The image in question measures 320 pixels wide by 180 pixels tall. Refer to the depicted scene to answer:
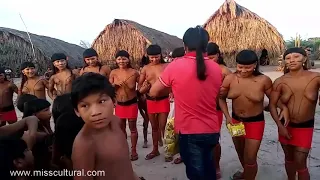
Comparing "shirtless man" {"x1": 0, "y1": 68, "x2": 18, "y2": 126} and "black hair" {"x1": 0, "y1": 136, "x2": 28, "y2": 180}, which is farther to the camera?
"shirtless man" {"x1": 0, "y1": 68, "x2": 18, "y2": 126}

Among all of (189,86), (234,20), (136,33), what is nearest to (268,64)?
(234,20)

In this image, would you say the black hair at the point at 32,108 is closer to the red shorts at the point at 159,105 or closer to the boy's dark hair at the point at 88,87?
the boy's dark hair at the point at 88,87

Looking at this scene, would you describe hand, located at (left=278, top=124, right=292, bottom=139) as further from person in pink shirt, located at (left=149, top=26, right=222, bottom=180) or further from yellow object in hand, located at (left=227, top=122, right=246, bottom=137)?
person in pink shirt, located at (left=149, top=26, right=222, bottom=180)

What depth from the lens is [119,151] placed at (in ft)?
5.97

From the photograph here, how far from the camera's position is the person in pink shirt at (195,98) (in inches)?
96.3

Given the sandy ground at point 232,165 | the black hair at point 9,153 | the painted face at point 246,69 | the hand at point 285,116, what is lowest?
the sandy ground at point 232,165

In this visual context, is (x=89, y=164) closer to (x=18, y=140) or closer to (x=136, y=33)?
(x=18, y=140)

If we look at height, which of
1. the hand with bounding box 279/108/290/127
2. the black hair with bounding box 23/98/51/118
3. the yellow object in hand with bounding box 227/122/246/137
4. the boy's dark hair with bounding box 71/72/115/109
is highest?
the boy's dark hair with bounding box 71/72/115/109

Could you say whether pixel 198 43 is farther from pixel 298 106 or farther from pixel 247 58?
pixel 298 106

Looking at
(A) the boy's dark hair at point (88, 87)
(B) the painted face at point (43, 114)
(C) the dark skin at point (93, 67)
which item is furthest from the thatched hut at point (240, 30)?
(A) the boy's dark hair at point (88, 87)

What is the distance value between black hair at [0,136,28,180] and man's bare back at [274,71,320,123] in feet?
8.36

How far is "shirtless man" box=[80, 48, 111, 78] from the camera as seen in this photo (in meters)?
4.97

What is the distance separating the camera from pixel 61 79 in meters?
Answer: 4.89

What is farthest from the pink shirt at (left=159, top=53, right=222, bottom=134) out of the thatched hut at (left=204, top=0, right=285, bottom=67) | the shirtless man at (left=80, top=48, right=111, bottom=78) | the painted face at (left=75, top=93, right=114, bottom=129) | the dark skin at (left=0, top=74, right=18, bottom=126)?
the thatched hut at (left=204, top=0, right=285, bottom=67)
